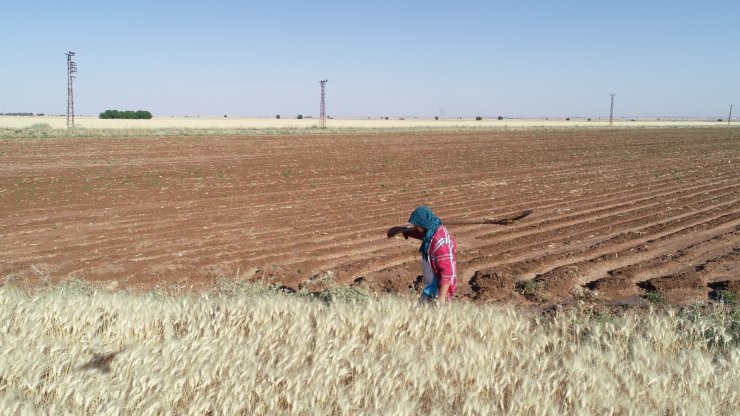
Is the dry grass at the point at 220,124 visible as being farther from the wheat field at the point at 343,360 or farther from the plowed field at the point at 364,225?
the wheat field at the point at 343,360

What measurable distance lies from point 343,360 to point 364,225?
794 cm

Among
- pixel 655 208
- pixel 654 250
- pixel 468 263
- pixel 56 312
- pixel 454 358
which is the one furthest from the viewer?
pixel 655 208

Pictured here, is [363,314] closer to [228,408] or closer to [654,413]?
[228,408]

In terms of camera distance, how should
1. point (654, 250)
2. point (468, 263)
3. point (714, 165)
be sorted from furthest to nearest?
point (714, 165) → point (654, 250) → point (468, 263)

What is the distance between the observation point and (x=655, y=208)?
47.7 ft

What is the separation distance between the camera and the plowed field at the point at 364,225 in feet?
28.1

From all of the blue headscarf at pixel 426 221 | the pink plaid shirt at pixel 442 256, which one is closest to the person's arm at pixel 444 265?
the pink plaid shirt at pixel 442 256

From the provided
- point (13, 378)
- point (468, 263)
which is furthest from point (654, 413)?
point (468, 263)

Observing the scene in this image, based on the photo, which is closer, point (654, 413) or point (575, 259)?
point (654, 413)

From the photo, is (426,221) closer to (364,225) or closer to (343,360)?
(343,360)

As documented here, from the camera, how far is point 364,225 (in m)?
12.1

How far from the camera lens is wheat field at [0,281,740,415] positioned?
11.6 feet

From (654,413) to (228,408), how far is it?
8.46 ft

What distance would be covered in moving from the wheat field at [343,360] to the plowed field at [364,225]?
9.17ft
